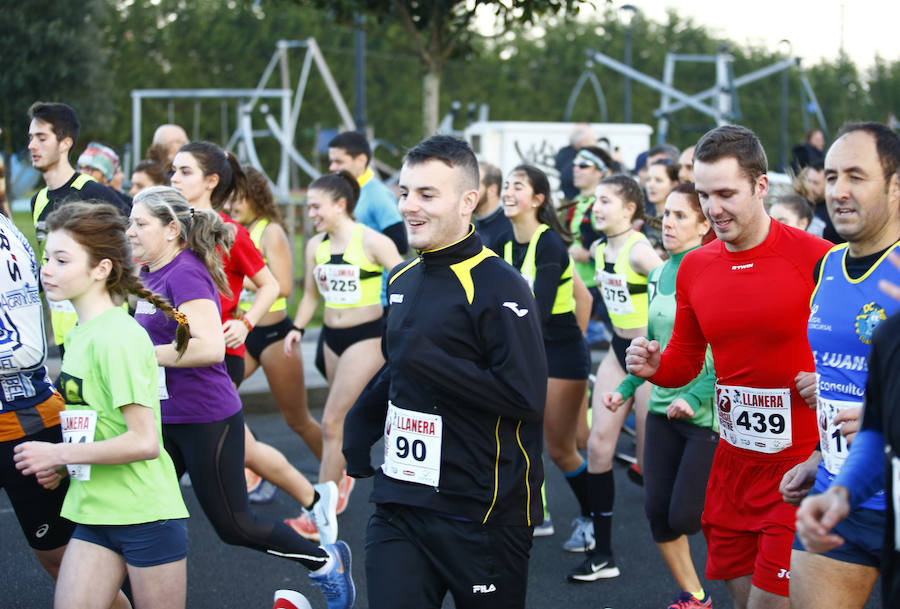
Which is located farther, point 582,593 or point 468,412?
point 582,593

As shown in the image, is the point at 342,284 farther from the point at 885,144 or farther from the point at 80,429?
the point at 885,144

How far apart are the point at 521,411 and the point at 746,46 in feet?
221

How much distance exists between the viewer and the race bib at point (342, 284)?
20.6ft

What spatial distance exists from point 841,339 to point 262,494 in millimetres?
4471

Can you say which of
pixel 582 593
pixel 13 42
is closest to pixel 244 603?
pixel 582 593

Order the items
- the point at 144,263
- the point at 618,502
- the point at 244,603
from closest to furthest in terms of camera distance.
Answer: the point at 144,263 < the point at 244,603 < the point at 618,502

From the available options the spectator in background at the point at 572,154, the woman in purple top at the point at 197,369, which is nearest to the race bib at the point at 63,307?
the woman in purple top at the point at 197,369

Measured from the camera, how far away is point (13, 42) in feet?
93.2

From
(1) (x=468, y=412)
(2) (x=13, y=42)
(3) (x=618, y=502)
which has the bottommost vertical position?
(3) (x=618, y=502)

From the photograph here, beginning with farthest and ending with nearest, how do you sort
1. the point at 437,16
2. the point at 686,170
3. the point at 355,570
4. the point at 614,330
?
1. the point at 437,16
2. the point at 686,170
3. the point at 614,330
4. the point at 355,570

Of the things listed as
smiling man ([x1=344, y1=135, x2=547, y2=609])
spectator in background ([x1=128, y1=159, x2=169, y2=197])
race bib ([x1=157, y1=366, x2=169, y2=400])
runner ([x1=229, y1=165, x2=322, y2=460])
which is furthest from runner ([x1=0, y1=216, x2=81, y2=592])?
spectator in background ([x1=128, y1=159, x2=169, y2=197])

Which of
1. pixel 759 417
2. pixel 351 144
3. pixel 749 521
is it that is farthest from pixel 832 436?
pixel 351 144

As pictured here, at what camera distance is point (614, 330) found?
19.9 ft

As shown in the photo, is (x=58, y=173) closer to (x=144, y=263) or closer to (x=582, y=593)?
(x=144, y=263)
